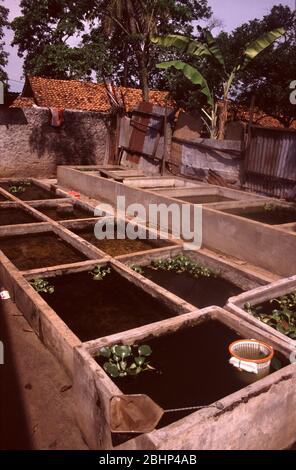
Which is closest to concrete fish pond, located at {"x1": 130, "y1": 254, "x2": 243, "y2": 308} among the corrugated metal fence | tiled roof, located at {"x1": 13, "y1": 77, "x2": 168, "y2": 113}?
the corrugated metal fence

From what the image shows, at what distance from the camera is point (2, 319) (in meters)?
4.76

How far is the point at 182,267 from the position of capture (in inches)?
252

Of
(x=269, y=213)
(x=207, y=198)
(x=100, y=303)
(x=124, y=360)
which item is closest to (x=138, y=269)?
(x=100, y=303)

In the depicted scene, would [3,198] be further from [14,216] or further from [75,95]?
[75,95]

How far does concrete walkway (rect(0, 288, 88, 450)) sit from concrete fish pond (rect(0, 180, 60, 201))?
728cm

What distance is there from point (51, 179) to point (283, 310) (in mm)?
11868

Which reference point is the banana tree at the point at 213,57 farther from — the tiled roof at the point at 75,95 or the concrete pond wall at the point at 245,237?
the tiled roof at the point at 75,95

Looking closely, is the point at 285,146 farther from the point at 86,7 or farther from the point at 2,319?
the point at 86,7

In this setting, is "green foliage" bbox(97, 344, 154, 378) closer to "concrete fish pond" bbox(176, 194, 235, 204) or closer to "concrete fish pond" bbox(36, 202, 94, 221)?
"concrete fish pond" bbox(36, 202, 94, 221)

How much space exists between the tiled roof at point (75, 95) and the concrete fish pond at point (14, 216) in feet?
41.2

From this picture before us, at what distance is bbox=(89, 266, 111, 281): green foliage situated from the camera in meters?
5.66

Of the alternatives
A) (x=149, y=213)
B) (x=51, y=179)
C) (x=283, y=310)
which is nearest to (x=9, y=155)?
(x=51, y=179)

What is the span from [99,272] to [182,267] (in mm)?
1491

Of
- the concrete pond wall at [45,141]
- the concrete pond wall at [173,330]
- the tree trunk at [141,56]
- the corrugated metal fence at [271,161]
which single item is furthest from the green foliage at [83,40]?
the concrete pond wall at [173,330]
